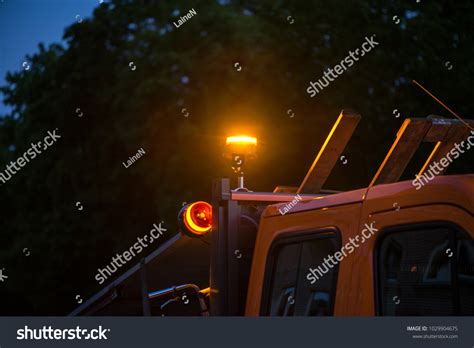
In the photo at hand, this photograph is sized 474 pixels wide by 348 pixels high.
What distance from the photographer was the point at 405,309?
11.1ft

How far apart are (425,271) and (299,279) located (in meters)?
0.95

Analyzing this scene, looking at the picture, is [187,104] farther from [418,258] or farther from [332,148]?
[418,258]

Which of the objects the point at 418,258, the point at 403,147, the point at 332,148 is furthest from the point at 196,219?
the point at 418,258

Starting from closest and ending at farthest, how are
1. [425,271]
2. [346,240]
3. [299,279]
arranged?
[425,271]
[346,240]
[299,279]

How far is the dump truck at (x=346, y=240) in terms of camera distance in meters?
3.22

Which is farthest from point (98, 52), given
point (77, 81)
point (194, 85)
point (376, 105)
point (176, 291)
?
point (176, 291)

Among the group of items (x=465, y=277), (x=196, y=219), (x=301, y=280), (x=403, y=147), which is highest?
(x=196, y=219)

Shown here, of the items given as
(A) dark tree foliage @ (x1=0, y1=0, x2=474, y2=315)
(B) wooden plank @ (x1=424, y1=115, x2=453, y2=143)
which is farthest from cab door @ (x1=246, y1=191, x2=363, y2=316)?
(A) dark tree foliage @ (x1=0, y1=0, x2=474, y2=315)

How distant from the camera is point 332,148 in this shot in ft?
15.1

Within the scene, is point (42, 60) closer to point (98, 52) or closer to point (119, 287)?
point (98, 52)

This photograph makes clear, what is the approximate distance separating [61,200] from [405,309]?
1709 cm

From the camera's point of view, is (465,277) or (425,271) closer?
(465,277)

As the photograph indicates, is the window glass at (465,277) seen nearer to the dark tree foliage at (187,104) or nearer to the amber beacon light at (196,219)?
the amber beacon light at (196,219)

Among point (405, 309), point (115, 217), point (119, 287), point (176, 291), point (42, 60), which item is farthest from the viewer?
point (42, 60)
